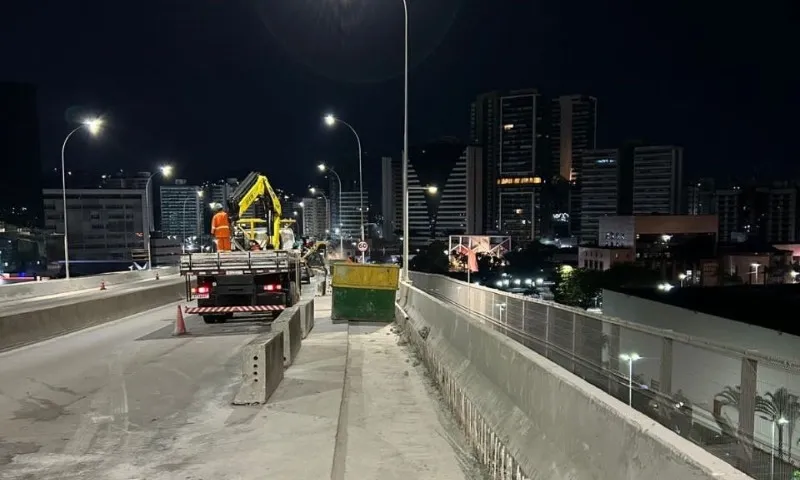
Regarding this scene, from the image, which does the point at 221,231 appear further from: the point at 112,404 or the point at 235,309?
the point at 112,404

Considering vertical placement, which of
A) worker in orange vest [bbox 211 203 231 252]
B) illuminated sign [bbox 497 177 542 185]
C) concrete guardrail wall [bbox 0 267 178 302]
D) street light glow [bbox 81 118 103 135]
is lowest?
concrete guardrail wall [bbox 0 267 178 302]

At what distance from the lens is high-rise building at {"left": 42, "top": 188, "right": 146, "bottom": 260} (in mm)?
98750

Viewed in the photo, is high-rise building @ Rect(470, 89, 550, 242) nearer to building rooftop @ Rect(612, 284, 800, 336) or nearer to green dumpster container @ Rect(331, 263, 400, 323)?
building rooftop @ Rect(612, 284, 800, 336)

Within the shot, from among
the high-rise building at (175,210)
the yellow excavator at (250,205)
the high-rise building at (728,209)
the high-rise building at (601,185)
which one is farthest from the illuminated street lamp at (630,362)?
the high-rise building at (728,209)

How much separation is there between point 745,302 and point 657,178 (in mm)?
144269

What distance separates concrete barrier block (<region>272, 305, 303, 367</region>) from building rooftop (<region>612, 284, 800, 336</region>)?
66.8ft

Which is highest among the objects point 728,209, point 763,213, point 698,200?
point 698,200

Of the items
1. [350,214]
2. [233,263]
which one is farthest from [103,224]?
[233,263]

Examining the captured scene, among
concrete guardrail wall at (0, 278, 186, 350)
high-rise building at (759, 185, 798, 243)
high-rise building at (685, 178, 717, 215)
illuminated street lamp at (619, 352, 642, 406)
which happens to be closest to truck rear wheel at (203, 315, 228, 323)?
concrete guardrail wall at (0, 278, 186, 350)

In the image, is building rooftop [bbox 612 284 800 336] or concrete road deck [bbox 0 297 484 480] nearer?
concrete road deck [bbox 0 297 484 480]

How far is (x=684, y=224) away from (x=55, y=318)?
99499 millimetres

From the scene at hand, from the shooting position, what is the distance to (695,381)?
4797 millimetres

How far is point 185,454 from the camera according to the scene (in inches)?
237

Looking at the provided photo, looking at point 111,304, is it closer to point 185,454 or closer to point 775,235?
point 185,454
